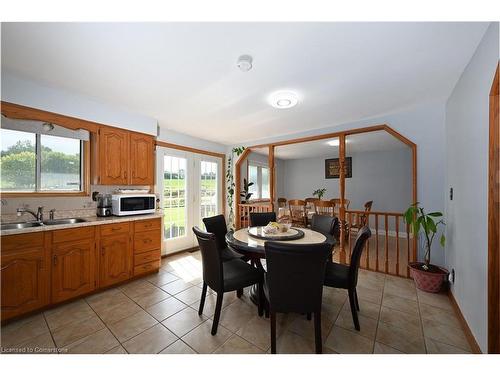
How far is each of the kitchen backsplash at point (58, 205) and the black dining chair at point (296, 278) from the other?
2.65 m

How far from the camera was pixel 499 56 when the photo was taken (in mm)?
1235

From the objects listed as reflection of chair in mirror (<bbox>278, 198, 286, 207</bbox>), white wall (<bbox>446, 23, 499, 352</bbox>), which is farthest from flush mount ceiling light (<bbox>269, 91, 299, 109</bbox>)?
reflection of chair in mirror (<bbox>278, 198, 286, 207</bbox>)

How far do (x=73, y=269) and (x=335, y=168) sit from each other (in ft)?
20.7

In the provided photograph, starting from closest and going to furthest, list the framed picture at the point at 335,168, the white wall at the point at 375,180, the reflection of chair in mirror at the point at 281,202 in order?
1. the white wall at the point at 375,180
2. the reflection of chair in mirror at the point at 281,202
3. the framed picture at the point at 335,168

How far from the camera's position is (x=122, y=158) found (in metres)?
2.85

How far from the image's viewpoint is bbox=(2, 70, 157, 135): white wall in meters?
2.04

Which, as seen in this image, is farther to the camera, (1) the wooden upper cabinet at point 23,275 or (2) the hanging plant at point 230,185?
(2) the hanging plant at point 230,185

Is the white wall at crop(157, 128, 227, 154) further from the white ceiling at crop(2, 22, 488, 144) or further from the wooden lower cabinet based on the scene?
the wooden lower cabinet

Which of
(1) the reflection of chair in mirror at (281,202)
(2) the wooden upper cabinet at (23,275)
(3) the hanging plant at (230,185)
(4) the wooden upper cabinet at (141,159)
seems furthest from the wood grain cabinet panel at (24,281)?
(1) the reflection of chair in mirror at (281,202)

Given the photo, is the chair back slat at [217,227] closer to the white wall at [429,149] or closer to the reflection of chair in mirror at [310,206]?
the reflection of chair in mirror at [310,206]

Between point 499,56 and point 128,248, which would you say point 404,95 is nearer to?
point 499,56

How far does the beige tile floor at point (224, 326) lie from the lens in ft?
5.09

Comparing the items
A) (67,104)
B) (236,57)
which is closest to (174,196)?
(67,104)

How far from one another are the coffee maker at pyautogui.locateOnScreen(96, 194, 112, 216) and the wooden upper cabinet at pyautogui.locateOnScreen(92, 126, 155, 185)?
247mm
